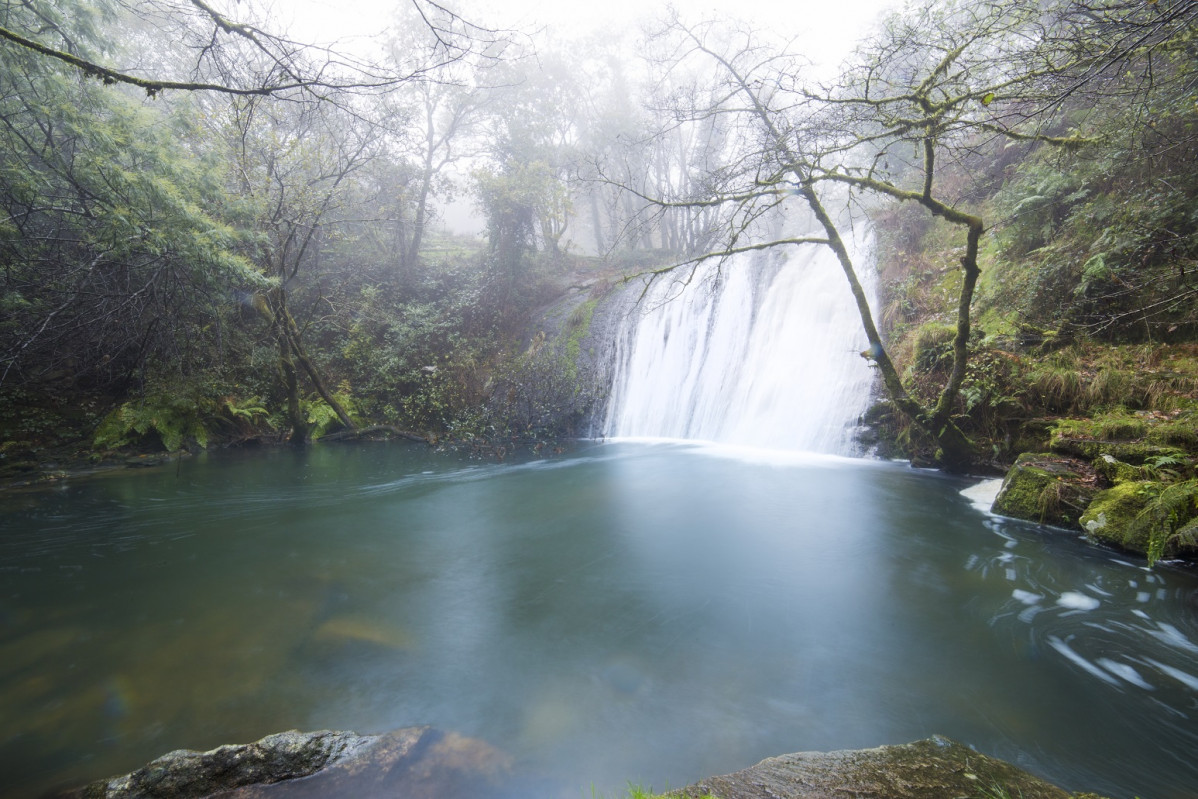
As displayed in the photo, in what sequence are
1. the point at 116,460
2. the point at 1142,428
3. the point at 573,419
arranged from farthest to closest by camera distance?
the point at 573,419 < the point at 116,460 < the point at 1142,428

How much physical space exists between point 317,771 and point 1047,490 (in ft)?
23.2

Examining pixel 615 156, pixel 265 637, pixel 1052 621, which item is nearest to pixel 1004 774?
pixel 1052 621

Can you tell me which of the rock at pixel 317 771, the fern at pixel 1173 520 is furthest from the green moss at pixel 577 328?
the rock at pixel 317 771

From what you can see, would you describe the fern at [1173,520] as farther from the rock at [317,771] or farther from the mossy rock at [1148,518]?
the rock at [317,771]

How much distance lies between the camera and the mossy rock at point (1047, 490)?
18.4 feet

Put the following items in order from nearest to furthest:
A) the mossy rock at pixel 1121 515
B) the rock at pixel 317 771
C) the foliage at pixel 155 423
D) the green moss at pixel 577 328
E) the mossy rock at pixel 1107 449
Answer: the rock at pixel 317 771, the mossy rock at pixel 1121 515, the mossy rock at pixel 1107 449, the foliage at pixel 155 423, the green moss at pixel 577 328

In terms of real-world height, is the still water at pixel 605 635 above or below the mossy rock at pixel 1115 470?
below

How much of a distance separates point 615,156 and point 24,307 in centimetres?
1941

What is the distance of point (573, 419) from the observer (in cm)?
1327

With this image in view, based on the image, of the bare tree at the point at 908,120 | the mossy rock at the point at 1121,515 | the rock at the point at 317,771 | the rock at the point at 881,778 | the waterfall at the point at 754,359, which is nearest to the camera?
the rock at the point at 881,778

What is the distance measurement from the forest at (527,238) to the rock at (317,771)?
333 cm

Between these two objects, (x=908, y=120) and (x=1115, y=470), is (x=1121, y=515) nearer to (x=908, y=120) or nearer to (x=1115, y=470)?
(x=1115, y=470)

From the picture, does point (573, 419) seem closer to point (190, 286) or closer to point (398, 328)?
point (398, 328)

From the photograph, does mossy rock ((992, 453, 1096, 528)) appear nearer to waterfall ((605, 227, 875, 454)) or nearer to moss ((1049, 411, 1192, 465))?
moss ((1049, 411, 1192, 465))
